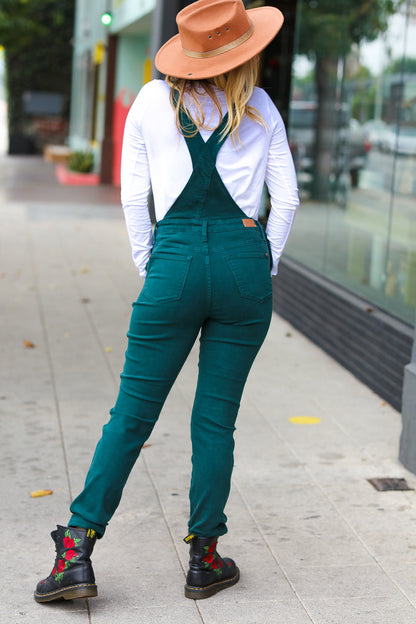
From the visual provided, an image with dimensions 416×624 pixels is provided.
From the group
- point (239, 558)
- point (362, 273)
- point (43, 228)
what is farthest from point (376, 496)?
point (43, 228)

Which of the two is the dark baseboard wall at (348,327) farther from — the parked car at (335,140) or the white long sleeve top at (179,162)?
the white long sleeve top at (179,162)

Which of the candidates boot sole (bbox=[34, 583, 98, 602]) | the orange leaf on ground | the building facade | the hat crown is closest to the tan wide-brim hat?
the hat crown

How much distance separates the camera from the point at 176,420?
514 centimetres

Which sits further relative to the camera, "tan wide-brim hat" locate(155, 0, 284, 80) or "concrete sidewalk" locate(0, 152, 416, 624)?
"concrete sidewalk" locate(0, 152, 416, 624)

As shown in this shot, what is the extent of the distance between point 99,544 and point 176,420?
1620mm

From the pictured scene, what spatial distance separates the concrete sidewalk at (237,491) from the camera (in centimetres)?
316

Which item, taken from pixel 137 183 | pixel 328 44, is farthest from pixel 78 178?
pixel 137 183

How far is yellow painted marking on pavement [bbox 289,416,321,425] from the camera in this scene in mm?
5190

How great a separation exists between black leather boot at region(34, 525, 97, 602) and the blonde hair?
1.32 m

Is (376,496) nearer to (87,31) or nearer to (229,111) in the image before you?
(229,111)

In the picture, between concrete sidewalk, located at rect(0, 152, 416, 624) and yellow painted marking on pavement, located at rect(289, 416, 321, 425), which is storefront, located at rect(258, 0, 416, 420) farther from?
yellow painted marking on pavement, located at rect(289, 416, 321, 425)

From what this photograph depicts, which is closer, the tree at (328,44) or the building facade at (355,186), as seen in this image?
the building facade at (355,186)

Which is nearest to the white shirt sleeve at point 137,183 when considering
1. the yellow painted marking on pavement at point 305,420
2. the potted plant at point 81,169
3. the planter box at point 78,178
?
the yellow painted marking on pavement at point 305,420

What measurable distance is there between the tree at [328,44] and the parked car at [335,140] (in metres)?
0.08
